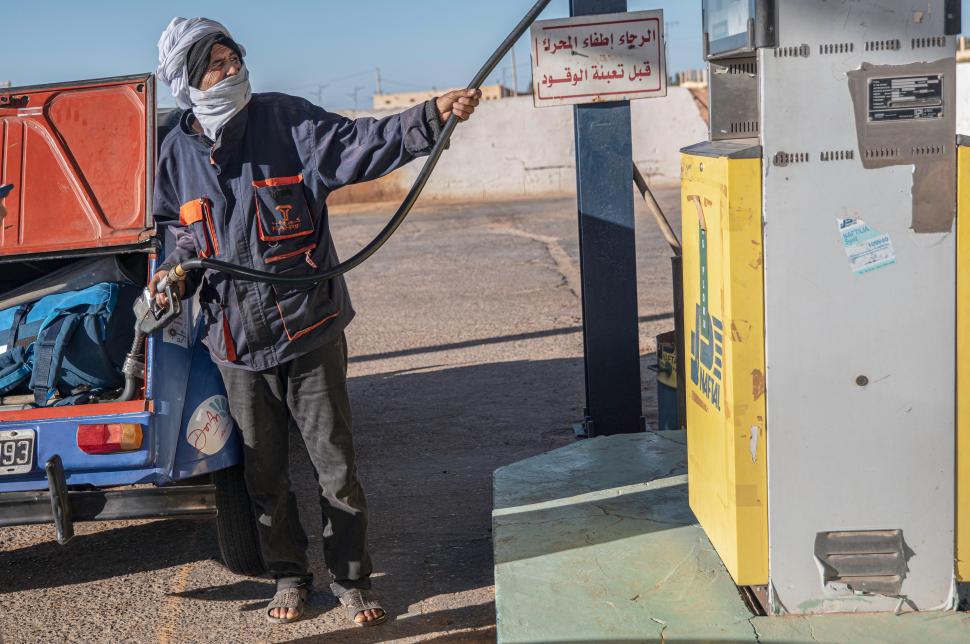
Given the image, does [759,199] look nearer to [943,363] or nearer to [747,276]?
[747,276]

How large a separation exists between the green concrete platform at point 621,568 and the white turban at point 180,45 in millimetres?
1969

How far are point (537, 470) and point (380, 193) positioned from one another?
19644 mm

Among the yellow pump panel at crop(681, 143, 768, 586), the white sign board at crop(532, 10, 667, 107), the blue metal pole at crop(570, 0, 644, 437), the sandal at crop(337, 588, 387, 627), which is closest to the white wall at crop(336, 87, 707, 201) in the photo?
the blue metal pole at crop(570, 0, 644, 437)

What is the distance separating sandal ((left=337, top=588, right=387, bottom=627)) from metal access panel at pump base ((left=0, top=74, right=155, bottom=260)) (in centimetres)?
193

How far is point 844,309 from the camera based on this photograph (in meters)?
2.90

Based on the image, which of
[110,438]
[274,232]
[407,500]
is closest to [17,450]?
[110,438]

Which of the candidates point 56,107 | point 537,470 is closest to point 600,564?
point 537,470

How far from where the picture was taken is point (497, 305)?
34.8 ft

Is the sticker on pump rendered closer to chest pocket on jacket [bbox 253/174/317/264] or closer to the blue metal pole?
chest pocket on jacket [bbox 253/174/317/264]

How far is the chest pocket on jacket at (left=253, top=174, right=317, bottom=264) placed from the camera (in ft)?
12.0

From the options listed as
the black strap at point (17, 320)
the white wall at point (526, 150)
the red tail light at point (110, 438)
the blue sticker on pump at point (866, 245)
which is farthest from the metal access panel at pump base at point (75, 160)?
the white wall at point (526, 150)

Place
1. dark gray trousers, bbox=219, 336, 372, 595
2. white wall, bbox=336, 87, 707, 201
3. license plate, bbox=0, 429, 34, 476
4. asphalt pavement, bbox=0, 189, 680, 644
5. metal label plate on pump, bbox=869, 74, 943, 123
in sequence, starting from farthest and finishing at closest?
white wall, bbox=336, 87, 707, 201 → asphalt pavement, bbox=0, 189, 680, 644 → license plate, bbox=0, 429, 34, 476 → dark gray trousers, bbox=219, 336, 372, 595 → metal label plate on pump, bbox=869, 74, 943, 123

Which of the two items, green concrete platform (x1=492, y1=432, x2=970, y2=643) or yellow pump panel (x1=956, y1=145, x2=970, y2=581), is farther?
green concrete platform (x1=492, y1=432, x2=970, y2=643)

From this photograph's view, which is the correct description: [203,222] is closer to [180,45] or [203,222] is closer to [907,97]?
[180,45]
